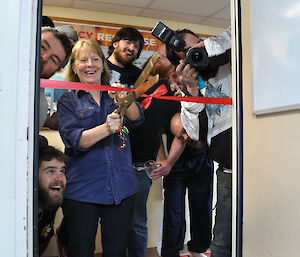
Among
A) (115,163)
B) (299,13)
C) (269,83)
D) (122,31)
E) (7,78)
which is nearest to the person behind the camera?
(7,78)

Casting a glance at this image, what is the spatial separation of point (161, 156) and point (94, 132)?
1.73 ft

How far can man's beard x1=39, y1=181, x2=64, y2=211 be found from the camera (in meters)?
1.44

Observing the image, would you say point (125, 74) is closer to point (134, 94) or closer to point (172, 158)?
point (134, 94)

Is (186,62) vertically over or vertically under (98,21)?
under

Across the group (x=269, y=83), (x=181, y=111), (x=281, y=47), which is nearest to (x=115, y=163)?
(x=181, y=111)

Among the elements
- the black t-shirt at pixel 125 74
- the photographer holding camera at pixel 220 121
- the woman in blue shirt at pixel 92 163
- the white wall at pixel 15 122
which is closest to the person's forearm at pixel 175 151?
the photographer holding camera at pixel 220 121

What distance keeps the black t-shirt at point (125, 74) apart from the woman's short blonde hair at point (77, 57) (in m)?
0.03

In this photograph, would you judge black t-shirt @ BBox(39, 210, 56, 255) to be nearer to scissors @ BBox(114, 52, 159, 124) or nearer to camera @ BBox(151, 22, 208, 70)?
scissors @ BBox(114, 52, 159, 124)

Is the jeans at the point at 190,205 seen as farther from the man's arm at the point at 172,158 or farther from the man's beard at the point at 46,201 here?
the man's beard at the point at 46,201

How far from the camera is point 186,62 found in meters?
1.76

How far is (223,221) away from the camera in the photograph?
70.0 inches

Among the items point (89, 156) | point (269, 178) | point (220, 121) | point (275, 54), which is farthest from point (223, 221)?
point (275, 54)

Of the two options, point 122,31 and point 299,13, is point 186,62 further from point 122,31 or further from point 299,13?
point 299,13

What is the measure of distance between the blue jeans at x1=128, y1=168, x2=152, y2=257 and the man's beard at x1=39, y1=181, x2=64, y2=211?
486 mm
